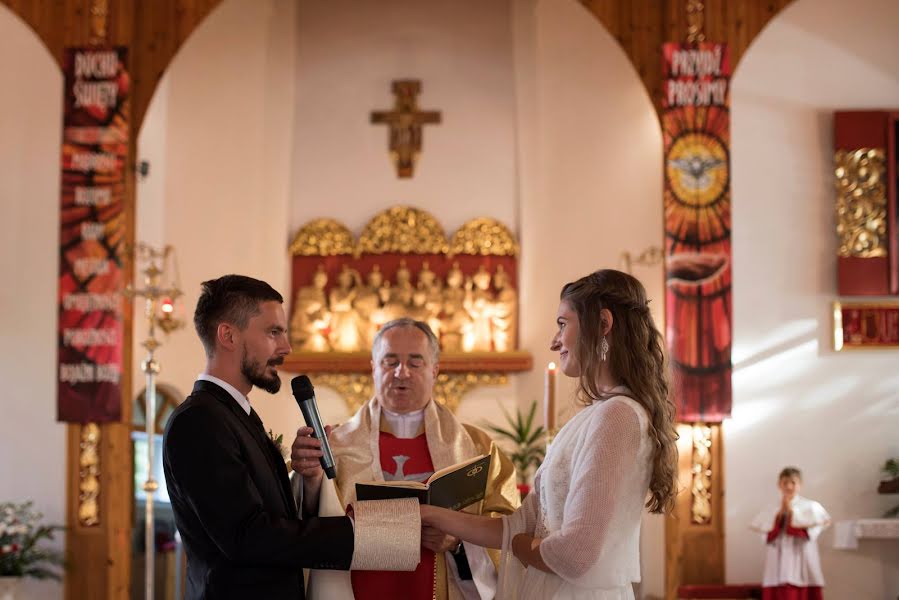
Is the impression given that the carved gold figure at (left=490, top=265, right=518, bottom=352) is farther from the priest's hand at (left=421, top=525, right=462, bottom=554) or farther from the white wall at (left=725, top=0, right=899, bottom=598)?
the priest's hand at (left=421, top=525, right=462, bottom=554)

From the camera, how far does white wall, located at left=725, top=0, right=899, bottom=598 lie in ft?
26.2

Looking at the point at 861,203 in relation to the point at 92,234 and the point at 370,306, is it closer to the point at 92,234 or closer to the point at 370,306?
the point at 370,306

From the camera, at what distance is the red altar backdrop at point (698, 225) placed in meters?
7.31

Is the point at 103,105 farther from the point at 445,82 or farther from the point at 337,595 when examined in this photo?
the point at 337,595

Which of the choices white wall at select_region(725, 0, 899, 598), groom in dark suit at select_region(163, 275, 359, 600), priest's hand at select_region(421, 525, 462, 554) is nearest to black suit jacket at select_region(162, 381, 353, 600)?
groom in dark suit at select_region(163, 275, 359, 600)

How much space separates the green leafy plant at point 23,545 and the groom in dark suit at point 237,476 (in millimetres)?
4688

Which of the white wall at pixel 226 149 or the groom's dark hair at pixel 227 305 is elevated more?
the white wall at pixel 226 149

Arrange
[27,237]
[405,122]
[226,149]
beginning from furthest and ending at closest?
[405,122] → [226,149] → [27,237]

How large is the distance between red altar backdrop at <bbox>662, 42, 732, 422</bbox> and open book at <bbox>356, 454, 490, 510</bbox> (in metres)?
3.84

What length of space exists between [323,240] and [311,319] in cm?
72

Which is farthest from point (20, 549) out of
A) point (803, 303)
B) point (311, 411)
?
point (803, 303)

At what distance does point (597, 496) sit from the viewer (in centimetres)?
284

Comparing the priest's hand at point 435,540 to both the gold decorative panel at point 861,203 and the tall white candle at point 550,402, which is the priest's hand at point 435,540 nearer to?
the tall white candle at point 550,402

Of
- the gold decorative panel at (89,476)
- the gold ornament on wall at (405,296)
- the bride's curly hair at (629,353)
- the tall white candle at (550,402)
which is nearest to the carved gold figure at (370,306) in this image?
the gold ornament on wall at (405,296)
